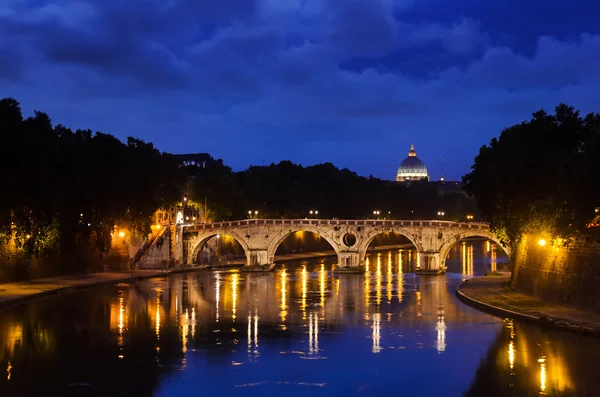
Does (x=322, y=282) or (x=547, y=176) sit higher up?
(x=547, y=176)

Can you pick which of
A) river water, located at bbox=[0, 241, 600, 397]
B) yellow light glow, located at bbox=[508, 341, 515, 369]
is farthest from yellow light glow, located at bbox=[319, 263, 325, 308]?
yellow light glow, located at bbox=[508, 341, 515, 369]

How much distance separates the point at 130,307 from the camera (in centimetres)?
4994

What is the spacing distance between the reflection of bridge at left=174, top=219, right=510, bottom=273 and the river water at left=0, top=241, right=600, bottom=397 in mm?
26511

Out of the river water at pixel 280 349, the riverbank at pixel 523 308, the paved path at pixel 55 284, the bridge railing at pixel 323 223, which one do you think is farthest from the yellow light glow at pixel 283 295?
the paved path at pixel 55 284

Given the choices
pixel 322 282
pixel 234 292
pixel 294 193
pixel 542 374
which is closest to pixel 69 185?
pixel 234 292

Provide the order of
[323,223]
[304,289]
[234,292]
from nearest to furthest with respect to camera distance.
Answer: [234,292]
[304,289]
[323,223]

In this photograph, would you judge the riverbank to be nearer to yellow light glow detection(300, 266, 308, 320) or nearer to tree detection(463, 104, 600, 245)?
tree detection(463, 104, 600, 245)

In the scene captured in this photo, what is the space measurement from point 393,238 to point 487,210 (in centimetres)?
9837

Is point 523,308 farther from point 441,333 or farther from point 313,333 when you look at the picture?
point 313,333

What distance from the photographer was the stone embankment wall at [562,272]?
40281 millimetres

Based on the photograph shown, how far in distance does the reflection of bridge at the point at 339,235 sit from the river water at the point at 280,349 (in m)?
26.5

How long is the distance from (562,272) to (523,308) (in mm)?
3343

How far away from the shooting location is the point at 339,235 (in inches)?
3492

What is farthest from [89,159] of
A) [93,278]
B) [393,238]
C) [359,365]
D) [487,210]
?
[393,238]
